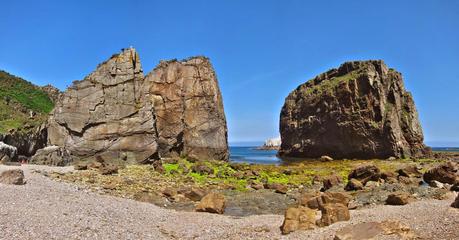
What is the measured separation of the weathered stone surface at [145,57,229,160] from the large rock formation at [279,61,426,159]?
51983 millimetres

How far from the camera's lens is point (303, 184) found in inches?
1593

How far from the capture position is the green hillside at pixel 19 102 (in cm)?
5792

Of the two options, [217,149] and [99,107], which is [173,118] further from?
[99,107]

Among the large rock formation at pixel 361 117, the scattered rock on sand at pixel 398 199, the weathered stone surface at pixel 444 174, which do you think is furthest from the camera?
the large rock formation at pixel 361 117

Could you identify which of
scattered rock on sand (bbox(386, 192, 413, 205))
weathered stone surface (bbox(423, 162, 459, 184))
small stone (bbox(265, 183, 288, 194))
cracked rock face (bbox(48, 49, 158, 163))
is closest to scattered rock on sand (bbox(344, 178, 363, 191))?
small stone (bbox(265, 183, 288, 194))

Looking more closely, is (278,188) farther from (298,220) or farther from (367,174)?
(298,220)

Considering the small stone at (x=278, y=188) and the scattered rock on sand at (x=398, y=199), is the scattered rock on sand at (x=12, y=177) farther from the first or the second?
the scattered rock on sand at (x=398, y=199)

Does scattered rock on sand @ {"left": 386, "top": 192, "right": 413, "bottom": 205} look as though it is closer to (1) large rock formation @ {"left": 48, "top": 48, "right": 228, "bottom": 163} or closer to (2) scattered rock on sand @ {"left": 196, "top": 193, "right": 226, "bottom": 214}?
(2) scattered rock on sand @ {"left": 196, "top": 193, "right": 226, "bottom": 214}

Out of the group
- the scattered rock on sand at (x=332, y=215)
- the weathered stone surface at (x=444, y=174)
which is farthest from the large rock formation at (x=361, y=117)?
the scattered rock on sand at (x=332, y=215)

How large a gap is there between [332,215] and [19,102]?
87.0 meters

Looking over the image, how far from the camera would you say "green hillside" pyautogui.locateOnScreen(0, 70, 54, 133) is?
5792 centimetres

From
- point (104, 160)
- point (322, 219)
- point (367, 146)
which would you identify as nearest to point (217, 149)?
point (104, 160)

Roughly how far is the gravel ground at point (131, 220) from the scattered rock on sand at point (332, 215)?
1.38ft

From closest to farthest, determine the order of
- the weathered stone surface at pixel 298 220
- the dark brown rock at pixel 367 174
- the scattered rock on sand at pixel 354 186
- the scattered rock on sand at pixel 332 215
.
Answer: the weathered stone surface at pixel 298 220, the scattered rock on sand at pixel 332 215, the scattered rock on sand at pixel 354 186, the dark brown rock at pixel 367 174
